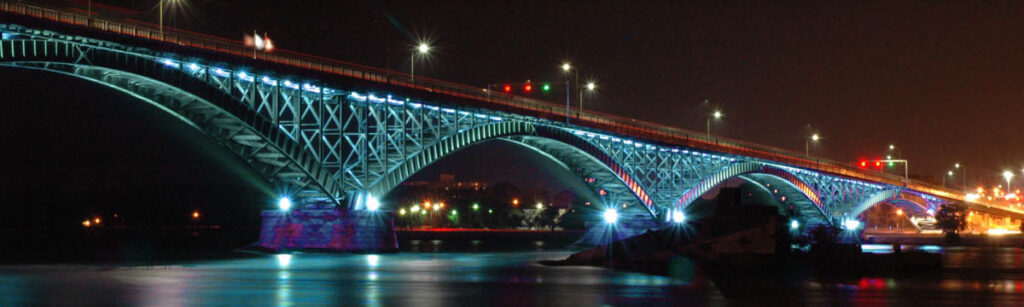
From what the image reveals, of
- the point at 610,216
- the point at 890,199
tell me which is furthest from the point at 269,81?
the point at 890,199

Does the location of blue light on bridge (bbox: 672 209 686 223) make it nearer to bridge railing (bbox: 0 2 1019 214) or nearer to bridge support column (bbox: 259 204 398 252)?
bridge railing (bbox: 0 2 1019 214)

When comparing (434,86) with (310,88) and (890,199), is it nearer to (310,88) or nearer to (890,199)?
(310,88)

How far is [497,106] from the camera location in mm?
76062

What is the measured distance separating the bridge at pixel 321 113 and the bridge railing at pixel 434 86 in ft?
0.35

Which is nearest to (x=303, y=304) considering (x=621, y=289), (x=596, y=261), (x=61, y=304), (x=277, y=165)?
(x=61, y=304)

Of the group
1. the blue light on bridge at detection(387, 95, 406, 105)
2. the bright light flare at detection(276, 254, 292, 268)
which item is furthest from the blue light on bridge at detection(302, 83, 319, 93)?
the bright light flare at detection(276, 254, 292, 268)

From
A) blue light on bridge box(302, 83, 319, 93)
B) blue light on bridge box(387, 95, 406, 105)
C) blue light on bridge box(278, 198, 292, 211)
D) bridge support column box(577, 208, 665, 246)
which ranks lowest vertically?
bridge support column box(577, 208, 665, 246)

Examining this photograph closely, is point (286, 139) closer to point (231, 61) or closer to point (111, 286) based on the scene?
point (231, 61)

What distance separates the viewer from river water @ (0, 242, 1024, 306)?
92.0ft

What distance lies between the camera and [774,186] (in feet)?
474

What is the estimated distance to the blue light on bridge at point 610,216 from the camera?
→ 339 ft

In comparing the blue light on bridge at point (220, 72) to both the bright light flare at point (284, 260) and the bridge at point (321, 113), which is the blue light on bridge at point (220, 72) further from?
the bright light flare at point (284, 260)

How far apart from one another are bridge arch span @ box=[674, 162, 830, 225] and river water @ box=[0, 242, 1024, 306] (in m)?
63.4

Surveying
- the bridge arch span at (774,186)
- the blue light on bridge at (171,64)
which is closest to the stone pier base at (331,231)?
the blue light on bridge at (171,64)
